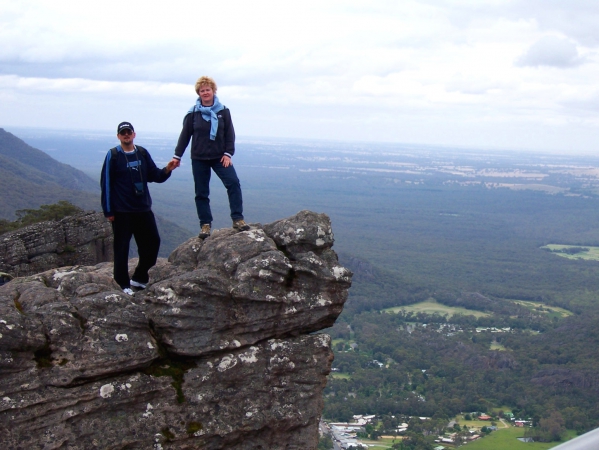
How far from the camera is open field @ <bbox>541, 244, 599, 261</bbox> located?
142 metres

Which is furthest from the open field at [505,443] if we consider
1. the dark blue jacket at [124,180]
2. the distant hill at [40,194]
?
the dark blue jacket at [124,180]

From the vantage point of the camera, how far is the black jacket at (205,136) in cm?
1237

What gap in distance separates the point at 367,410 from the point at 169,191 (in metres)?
154

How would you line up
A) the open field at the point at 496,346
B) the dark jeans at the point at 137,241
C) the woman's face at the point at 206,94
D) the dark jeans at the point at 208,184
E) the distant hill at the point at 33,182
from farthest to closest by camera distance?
the distant hill at the point at 33,182
the open field at the point at 496,346
the dark jeans at the point at 208,184
the woman's face at the point at 206,94
the dark jeans at the point at 137,241

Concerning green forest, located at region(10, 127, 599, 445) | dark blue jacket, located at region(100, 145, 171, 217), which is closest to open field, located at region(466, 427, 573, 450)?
green forest, located at region(10, 127, 599, 445)

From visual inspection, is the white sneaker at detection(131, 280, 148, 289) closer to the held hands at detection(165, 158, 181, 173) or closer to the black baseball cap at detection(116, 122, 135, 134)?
the held hands at detection(165, 158, 181, 173)

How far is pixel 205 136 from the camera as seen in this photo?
12.4m

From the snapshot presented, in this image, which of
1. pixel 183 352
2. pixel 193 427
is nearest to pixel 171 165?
pixel 183 352

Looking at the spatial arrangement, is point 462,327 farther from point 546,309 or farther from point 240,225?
point 240,225

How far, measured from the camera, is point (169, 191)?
19538 centimetres

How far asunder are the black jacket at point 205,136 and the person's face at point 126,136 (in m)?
1.20

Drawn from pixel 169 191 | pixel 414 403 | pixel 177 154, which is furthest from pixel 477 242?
pixel 177 154

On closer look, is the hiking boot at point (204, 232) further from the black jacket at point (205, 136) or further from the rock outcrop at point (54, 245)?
the rock outcrop at point (54, 245)

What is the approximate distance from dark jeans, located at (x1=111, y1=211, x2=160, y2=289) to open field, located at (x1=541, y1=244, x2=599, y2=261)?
14263 centimetres
